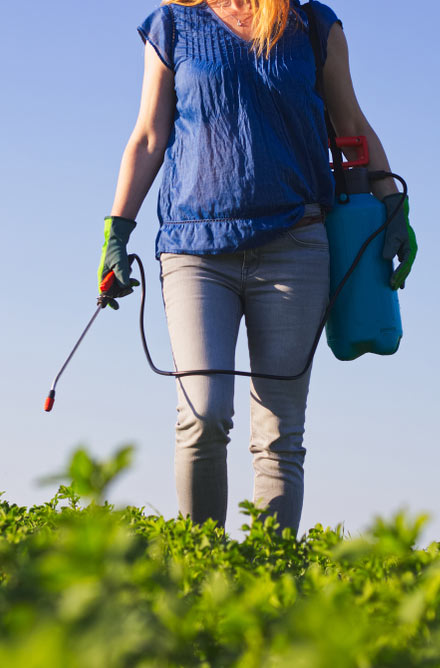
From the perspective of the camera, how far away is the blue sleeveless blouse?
322 centimetres

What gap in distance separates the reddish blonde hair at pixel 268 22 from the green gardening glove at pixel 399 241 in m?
0.90

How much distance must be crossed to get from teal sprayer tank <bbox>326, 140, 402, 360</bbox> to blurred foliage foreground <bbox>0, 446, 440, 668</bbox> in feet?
5.68

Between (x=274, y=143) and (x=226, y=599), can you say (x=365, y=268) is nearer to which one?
(x=274, y=143)

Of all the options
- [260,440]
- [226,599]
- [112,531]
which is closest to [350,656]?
[112,531]

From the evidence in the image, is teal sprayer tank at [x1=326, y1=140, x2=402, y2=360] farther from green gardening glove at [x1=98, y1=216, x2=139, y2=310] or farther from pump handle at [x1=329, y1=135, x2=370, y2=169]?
green gardening glove at [x1=98, y1=216, x2=139, y2=310]

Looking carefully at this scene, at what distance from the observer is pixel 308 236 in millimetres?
3293

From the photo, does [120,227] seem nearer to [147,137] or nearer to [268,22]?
[147,137]

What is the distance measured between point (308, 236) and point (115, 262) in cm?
84

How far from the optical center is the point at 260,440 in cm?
323

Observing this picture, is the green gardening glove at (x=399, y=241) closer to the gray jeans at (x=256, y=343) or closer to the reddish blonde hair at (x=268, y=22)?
the gray jeans at (x=256, y=343)

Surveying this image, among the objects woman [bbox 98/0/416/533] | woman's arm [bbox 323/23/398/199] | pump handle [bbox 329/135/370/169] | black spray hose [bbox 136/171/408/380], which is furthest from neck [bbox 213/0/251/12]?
black spray hose [bbox 136/171/408/380]

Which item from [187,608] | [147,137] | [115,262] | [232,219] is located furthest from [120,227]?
[187,608]

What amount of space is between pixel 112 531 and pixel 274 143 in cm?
252

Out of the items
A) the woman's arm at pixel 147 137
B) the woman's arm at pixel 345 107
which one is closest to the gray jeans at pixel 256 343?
the woman's arm at pixel 147 137
